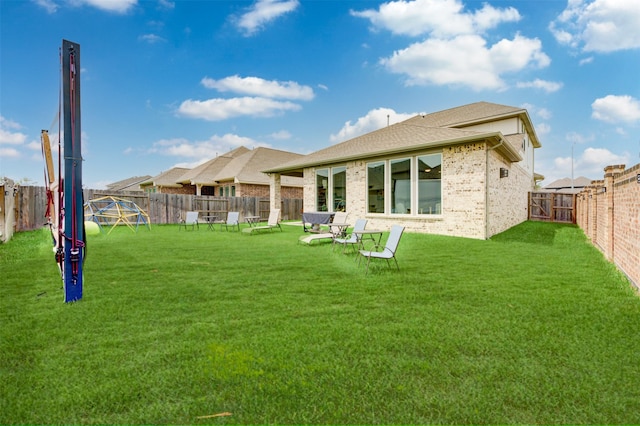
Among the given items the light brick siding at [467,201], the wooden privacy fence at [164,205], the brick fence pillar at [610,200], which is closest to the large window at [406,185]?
the light brick siding at [467,201]

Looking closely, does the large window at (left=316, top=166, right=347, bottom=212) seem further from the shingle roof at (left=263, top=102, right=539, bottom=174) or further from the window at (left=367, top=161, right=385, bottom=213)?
the window at (left=367, top=161, right=385, bottom=213)

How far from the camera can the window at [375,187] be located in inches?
558

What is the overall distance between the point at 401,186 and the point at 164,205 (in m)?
14.8

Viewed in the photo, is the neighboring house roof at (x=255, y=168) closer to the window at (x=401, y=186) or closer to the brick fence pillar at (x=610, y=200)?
the window at (x=401, y=186)

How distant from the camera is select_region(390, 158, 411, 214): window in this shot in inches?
518

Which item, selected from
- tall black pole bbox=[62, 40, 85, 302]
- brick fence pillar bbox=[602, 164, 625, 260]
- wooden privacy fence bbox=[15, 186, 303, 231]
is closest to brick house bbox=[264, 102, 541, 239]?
brick fence pillar bbox=[602, 164, 625, 260]

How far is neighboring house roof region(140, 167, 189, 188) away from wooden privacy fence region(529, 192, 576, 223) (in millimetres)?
27809

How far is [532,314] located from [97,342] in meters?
4.75

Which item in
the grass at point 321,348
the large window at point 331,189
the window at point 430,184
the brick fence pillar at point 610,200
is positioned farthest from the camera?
the large window at point 331,189

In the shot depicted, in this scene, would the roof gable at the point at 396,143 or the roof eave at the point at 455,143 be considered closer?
the roof eave at the point at 455,143

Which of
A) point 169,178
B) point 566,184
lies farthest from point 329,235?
point 566,184

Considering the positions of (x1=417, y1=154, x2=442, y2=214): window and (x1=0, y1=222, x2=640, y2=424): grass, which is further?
(x1=417, y1=154, x2=442, y2=214): window

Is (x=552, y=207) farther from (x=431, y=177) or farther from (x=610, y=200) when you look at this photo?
(x=610, y=200)

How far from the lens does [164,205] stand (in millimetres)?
20703
